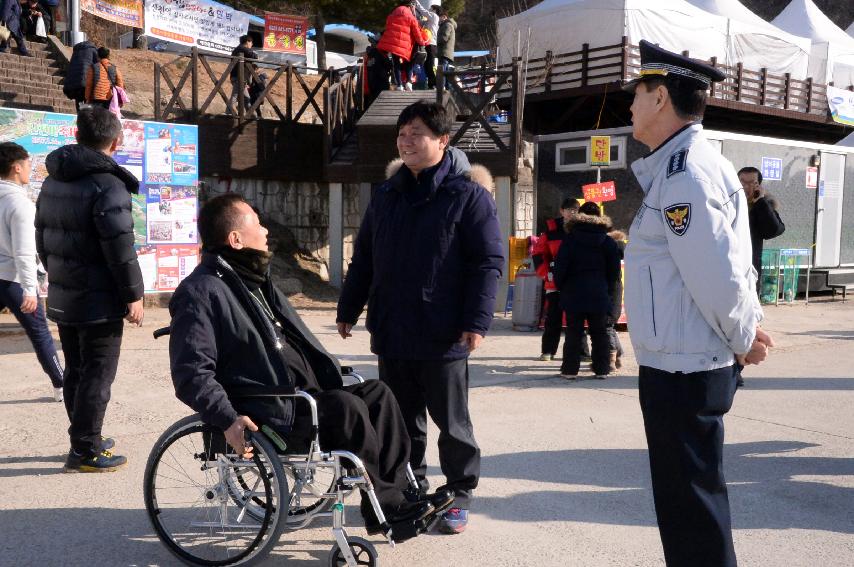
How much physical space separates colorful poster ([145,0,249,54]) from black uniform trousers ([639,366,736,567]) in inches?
630

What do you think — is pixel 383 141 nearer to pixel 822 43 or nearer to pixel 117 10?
pixel 117 10

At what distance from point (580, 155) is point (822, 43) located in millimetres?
14229

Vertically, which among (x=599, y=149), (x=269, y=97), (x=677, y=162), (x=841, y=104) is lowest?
(x=677, y=162)

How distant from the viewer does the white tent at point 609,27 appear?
1894 cm

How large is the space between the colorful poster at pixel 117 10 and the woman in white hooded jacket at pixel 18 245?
33.9ft

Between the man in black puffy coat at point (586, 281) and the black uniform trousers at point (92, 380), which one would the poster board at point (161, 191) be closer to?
the man in black puffy coat at point (586, 281)

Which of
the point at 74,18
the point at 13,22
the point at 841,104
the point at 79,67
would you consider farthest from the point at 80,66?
the point at 841,104

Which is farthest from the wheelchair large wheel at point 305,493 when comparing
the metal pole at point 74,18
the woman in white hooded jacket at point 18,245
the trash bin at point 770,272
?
the metal pole at point 74,18

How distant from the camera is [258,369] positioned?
3.16m

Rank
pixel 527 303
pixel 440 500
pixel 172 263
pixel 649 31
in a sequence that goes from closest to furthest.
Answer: pixel 440 500, pixel 172 263, pixel 527 303, pixel 649 31

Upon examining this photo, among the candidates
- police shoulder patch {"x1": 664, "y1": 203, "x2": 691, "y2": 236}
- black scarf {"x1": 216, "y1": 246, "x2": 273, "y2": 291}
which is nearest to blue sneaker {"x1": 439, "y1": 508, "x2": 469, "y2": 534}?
black scarf {"x1": 216, "y1": 246, "x2": 273, "y2": 291}

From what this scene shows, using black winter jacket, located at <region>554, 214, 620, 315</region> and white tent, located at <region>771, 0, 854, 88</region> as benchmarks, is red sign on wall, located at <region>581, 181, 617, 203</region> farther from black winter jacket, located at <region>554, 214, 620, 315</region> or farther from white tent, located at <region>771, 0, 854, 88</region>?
white tent, located at <region>771, 0, 854, 88</region>

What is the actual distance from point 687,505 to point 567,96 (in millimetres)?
18582

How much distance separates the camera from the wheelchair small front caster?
2990 mm
